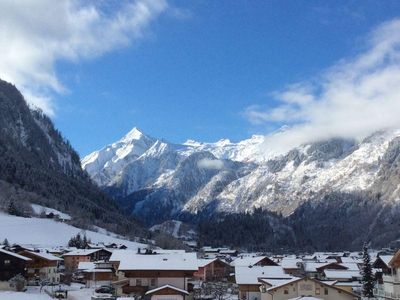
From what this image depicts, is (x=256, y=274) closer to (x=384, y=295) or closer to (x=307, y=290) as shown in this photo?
(x=307, y=290)

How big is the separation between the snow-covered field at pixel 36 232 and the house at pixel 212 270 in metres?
59.3

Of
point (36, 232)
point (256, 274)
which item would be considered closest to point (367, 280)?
point (256, 274)


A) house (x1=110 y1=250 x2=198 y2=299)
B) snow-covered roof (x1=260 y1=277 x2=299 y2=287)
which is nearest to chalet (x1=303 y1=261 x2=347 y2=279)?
snow-covered roof (x1=260 y1=277 x2=299 y2=287)

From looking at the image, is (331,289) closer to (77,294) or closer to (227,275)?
(77,294)

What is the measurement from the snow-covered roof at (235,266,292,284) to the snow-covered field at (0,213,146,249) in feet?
289

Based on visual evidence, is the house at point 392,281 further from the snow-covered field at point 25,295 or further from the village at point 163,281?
the snow-covered field at point 25,295

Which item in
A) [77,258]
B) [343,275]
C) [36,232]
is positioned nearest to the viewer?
[343,275]

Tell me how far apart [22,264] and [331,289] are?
149ft

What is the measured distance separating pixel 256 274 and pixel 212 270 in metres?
39.4

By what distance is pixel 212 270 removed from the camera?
12631 centimetres

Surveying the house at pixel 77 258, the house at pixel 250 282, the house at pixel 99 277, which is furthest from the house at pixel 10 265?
the house at pixel 77 258

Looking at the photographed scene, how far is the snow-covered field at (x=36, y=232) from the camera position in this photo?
16638cm

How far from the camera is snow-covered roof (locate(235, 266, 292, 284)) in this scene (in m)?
83.3

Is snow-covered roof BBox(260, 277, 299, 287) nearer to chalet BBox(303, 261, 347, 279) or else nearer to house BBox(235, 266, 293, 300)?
house BBox(235, 266, 293, 300)
